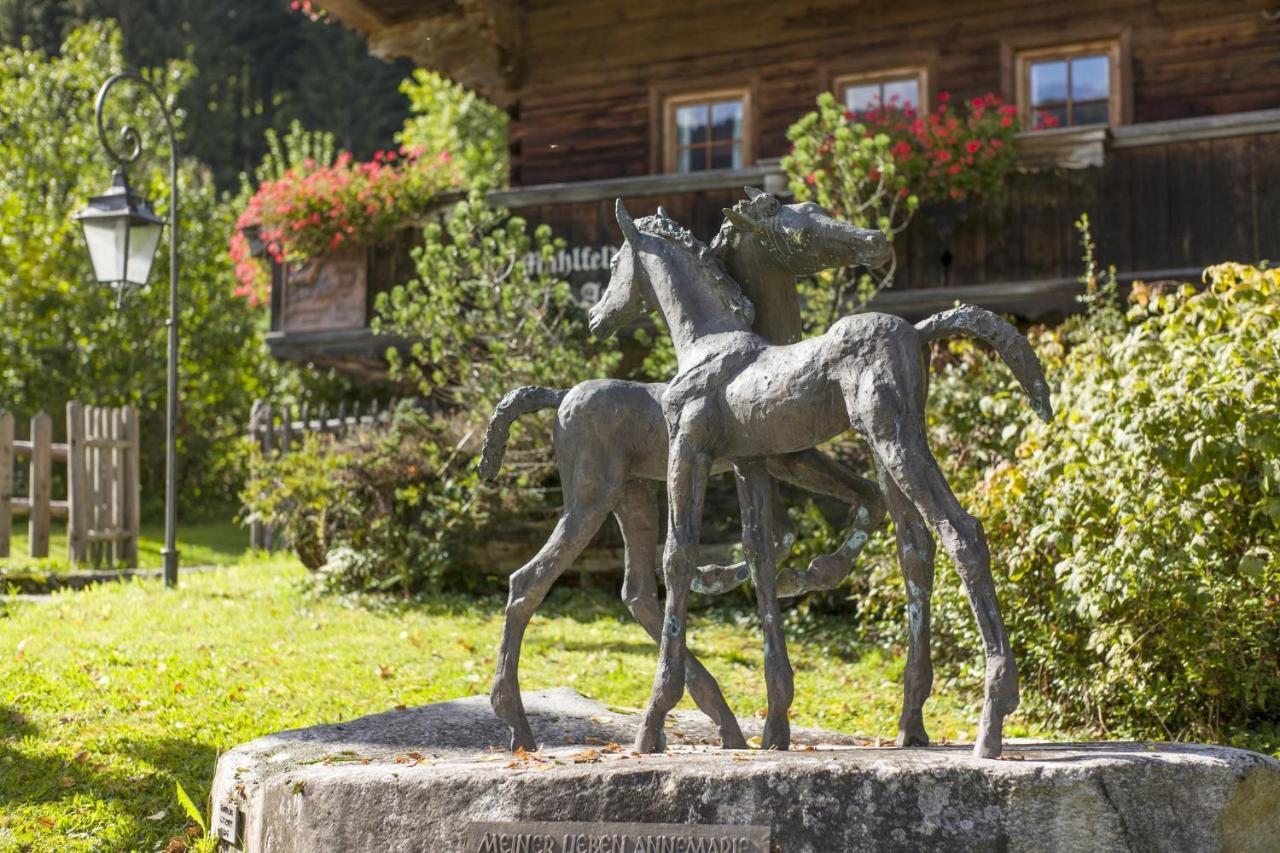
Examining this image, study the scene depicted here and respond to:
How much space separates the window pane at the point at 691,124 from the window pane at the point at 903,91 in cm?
193

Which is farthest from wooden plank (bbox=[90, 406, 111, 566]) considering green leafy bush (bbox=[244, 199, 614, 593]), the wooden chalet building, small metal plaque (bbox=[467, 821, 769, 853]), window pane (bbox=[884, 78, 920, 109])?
small metal plaque (bbox=[467, 821, 769, 853])

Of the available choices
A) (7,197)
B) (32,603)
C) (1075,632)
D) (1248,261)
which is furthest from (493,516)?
(7,197)

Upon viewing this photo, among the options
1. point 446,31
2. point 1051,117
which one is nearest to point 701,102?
point 446,31

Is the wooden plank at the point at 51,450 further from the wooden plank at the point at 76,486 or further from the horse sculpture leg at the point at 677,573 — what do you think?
the horse sculpture leg at the point at 677,573

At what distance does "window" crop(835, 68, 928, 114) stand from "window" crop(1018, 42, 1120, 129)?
958 millimetres

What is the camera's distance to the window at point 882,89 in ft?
44.9

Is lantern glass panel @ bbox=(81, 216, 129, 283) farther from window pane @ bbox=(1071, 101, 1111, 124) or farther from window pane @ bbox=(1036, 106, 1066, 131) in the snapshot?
window pane @ bbox=(1071, 101, 1111, 124)

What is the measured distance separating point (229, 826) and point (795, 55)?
35.7ft

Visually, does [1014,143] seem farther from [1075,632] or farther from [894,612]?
[1075,632]

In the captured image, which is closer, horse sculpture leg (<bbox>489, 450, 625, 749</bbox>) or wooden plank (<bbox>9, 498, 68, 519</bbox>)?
horse sculpture leg (<bbox>489, 450, 625, 749</bbox>)

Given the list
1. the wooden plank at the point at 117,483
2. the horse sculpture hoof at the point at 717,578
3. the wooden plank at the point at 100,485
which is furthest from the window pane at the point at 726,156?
the horse sculpture hoof at the point at 717,578

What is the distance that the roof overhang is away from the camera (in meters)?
13.9

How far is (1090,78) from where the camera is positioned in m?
13.1

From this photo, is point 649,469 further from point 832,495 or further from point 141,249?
point 141,249
